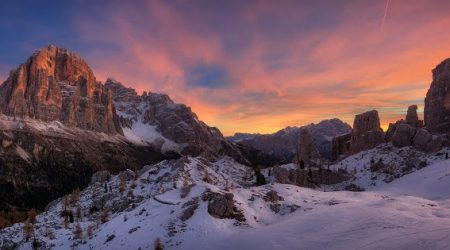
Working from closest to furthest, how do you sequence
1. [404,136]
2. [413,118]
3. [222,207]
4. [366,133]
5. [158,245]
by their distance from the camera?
1. [158,245]
2. [222,207]
3. [404,136]
4. [413,118]
5. [366,133]

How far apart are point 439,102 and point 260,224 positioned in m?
141

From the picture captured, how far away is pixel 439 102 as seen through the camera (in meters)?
171

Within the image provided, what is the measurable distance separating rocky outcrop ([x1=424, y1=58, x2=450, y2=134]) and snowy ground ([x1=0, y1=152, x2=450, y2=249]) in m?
84.8

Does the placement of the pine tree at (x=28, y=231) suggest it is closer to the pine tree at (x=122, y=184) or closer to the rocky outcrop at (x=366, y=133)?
the pine tree at (x=122, y=184)

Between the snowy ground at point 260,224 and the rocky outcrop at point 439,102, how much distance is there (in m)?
84.8

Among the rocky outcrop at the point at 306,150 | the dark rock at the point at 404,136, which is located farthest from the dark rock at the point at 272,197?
the rocky outcrop at the point at 306,150

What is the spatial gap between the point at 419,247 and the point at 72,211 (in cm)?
6779

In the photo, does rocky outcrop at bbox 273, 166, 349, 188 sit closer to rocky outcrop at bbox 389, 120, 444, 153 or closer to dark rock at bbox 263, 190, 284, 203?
rocky outcrop at bbox 389, 120, 444, 153

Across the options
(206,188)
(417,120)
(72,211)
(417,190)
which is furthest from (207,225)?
(417,120)

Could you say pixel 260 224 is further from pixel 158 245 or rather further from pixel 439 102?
pixel 439 102

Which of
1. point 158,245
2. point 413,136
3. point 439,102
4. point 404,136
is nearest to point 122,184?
point 158,245

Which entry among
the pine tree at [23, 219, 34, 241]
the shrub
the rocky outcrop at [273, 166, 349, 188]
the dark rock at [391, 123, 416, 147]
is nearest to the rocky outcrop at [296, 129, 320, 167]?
the dark rock at [391, 123, 416, 147]

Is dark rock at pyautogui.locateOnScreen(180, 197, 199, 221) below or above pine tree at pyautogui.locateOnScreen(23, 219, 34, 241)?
above

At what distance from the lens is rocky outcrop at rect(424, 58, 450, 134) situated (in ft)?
536
